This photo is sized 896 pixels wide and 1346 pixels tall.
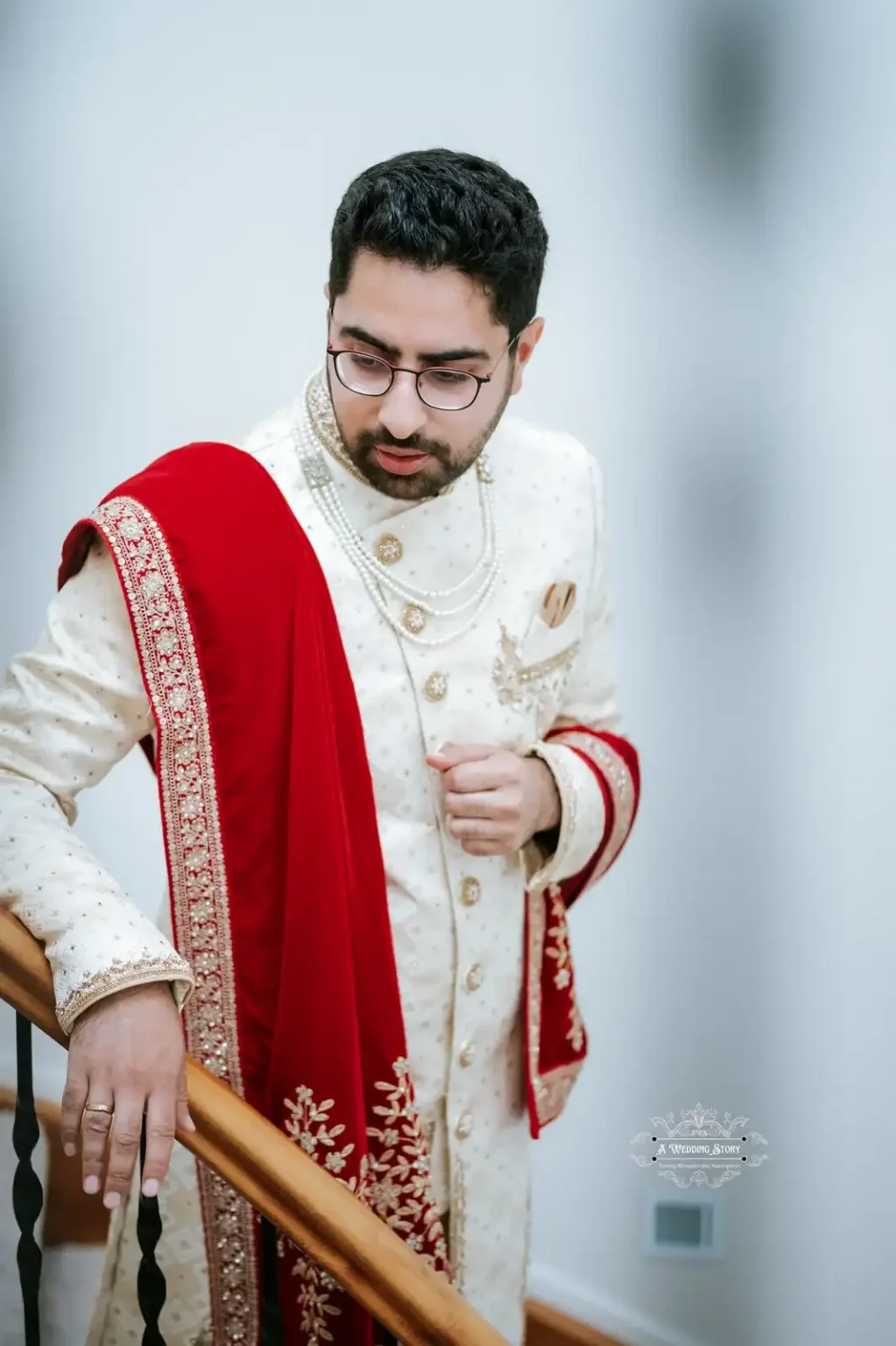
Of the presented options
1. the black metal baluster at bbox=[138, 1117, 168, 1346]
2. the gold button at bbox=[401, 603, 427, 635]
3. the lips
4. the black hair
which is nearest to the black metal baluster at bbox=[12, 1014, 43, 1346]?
the black metal baluster at bbox=[138, 1117, 168, 1346]

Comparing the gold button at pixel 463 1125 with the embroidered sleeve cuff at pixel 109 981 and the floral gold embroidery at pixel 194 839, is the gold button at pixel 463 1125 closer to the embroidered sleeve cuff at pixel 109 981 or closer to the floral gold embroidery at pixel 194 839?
the floral gold embroidery at pixel 194 839

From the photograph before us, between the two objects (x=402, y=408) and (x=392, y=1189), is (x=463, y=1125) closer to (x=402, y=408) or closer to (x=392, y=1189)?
(x=392, y=1189)

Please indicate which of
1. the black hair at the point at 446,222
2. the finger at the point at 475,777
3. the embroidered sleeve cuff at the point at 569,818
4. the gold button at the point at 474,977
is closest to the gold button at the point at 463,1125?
the gold button at the point at 474,977

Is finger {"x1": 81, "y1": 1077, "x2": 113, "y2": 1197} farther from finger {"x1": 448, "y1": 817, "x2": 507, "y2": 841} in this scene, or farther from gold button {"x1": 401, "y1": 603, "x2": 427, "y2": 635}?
gold button {"x1": 401, "y1": 603, "x2": 427, "y2": 635}

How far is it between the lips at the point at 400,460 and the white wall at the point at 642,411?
500 millimetres

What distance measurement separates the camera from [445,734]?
1.53 meters

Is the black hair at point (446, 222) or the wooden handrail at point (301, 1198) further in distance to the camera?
the black hair at point (446, 222)

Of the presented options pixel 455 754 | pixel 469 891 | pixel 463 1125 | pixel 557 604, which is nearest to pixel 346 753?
pixel 455 754

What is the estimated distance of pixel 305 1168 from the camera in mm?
1299

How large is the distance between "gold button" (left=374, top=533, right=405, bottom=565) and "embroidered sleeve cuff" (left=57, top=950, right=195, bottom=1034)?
0.49 metres

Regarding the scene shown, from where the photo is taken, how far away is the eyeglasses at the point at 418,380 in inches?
56.2

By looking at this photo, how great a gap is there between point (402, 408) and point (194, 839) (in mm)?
472

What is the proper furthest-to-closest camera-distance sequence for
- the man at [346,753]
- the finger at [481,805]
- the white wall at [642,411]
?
the white wall at [642,411]
the finger at [481,805]
the man at [346,753]

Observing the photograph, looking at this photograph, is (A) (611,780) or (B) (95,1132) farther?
(A) (611,780)
